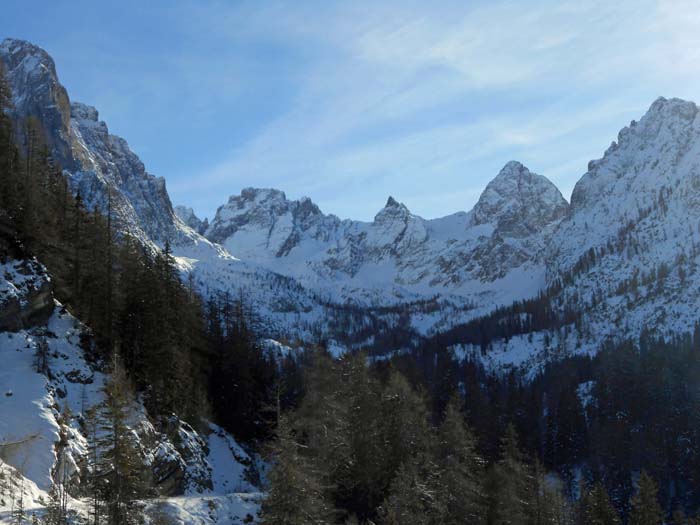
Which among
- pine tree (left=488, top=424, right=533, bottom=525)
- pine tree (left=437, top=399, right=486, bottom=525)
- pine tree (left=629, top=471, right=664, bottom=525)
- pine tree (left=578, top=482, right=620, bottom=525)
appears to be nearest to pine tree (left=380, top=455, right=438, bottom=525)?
pine tree (left=437, top=399, right=486, bottom=525)

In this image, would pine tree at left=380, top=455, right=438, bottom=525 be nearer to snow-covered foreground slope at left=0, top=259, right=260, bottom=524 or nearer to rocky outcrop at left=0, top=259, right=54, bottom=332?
snow-covered foreground slope at left=0, top=259, right=260, bottom=524

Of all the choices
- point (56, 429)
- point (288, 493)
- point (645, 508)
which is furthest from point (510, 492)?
point (56, 429)

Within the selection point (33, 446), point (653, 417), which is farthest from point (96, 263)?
point (653, 417)

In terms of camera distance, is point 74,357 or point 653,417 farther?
point 653,417

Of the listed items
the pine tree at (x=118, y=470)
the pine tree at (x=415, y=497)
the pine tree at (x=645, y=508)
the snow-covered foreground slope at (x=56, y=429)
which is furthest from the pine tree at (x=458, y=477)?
the pine tree at (x=118, y=470)

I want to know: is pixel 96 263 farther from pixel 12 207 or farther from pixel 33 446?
pixel 33 446

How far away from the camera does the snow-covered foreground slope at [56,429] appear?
31.4 meters

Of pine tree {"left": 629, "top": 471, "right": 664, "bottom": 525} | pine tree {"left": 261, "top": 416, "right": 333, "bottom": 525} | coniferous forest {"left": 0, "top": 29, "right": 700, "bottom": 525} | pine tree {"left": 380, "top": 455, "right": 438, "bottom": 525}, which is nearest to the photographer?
pine tree {"left": 261, "top": 416, "right": 333, "bottom": 525}

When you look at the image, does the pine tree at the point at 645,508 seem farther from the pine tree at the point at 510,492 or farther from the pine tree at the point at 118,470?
the pine tree at the point at 118,470

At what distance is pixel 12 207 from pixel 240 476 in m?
27.8

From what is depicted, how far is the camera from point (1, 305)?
39.5 m

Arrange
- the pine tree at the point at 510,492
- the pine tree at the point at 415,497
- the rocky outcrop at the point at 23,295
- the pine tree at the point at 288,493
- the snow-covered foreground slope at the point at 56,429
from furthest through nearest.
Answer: the pine tree at the point at 510,492 → the rocky outcrop at the point at 23,295 → the pine tree at the point at 415,497 → the snow-covered foreground slope at the point at 56,429 → the pine tree at the point at 288,493

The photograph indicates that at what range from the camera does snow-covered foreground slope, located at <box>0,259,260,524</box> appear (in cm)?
3142

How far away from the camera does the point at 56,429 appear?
113 ft
